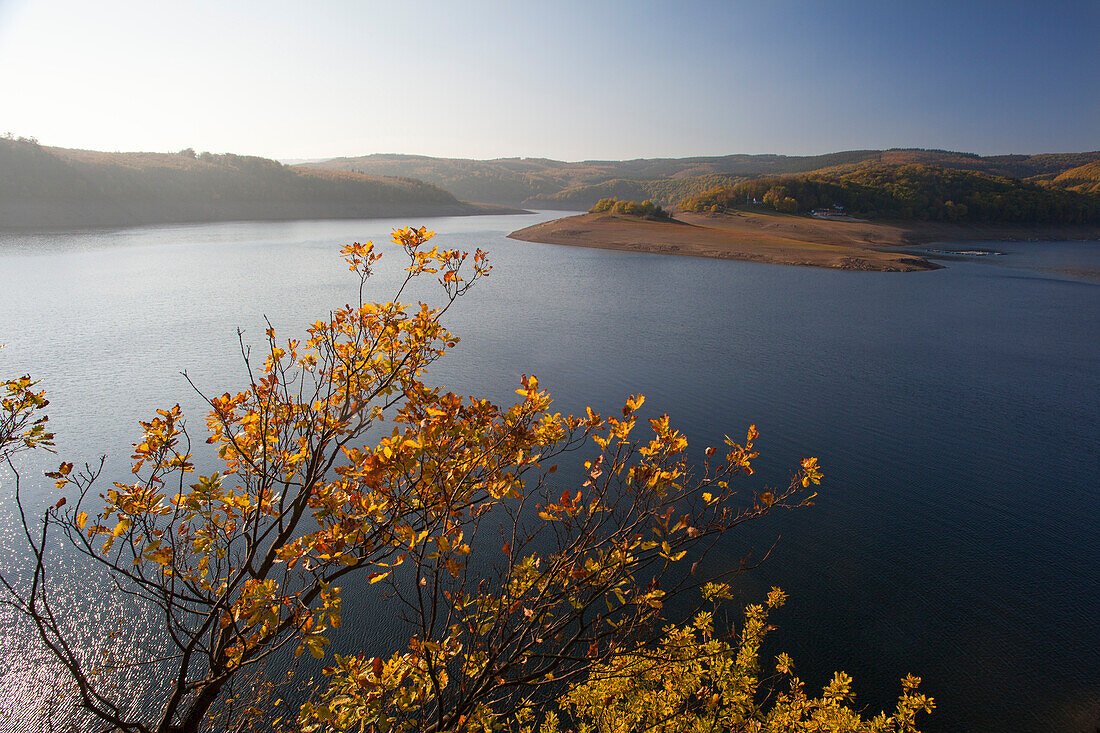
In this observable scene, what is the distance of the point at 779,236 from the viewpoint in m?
53.6

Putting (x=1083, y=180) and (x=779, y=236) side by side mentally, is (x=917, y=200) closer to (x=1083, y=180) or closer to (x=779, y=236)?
(x=779, y=236)

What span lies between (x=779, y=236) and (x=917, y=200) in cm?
3119

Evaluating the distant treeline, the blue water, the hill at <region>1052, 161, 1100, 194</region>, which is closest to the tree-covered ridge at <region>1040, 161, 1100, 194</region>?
the hill at <region>1052, 161, 1100, 194</region>

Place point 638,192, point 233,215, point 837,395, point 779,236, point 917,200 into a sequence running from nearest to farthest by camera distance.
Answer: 1. point 837,395
2. point 779,236
3. point 917,200
4. point 233,215
5. point 638,192

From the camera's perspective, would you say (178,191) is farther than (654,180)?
No

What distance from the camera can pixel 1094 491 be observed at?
1063 centimetres

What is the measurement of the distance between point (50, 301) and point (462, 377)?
19723 mm

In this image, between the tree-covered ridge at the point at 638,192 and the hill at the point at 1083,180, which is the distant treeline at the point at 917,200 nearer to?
the hill at the point at 1083,180

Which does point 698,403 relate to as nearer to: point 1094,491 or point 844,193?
point 1094,491

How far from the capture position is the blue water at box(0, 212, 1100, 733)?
7.09 meters

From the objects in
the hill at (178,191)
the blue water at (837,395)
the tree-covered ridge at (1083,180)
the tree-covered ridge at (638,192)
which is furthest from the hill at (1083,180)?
the hill at (178,191)

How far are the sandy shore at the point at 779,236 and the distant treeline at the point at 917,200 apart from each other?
2324 millimetres

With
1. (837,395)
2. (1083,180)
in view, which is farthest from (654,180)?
(837,395)

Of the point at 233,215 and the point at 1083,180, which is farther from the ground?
the point at 1083,180
